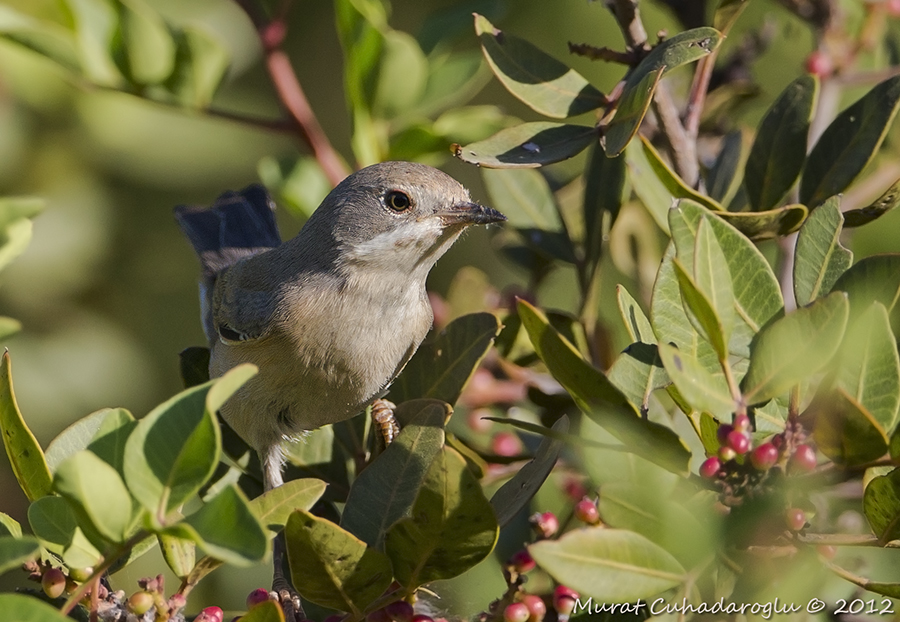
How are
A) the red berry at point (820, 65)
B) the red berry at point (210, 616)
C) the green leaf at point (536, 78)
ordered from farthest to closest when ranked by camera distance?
1. the red berry at point (820, 65)
2. the green leaf at point (536, 78)
3. the red berry at point (210, 616)

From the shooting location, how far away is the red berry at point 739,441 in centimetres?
182

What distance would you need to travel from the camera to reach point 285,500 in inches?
79.8

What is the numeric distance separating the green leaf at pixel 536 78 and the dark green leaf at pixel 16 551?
157 cm

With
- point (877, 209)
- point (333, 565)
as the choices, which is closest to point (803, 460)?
point (877, 209)

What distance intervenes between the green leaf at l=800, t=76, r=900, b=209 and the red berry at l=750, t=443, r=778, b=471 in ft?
3.44

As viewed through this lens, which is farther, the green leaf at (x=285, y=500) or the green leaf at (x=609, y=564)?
the green leaf at (x=285, y=500)

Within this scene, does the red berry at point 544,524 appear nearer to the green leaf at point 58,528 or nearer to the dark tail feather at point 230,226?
the green leaf at point 58,528

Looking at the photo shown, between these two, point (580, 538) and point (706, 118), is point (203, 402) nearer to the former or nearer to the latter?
point (580, 538)

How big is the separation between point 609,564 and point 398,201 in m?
2.19

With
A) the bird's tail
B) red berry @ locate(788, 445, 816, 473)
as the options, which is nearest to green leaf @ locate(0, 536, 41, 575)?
red berry @ locate(788, 445, 816, 473)

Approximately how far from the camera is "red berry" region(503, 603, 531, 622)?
213 cm

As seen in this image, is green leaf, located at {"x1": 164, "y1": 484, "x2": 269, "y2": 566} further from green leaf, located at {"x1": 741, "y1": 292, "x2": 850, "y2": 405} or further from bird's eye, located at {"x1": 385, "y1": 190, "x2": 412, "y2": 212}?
bird's eye, located at {"x1": 385, "y1": 190, "x2": 412, "y2": 212}

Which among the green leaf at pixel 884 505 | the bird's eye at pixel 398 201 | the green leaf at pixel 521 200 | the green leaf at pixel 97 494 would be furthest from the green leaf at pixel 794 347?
the bird's eye at pixel 398 201

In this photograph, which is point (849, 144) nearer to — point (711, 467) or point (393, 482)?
point (711, 467)
